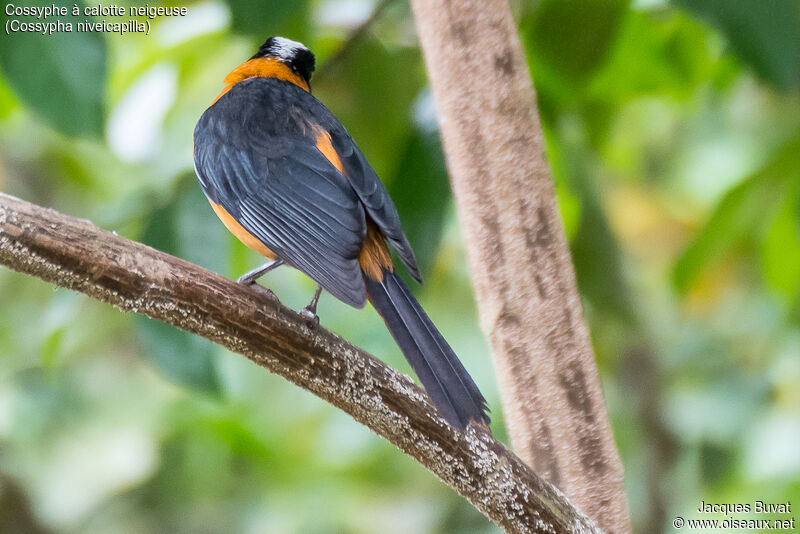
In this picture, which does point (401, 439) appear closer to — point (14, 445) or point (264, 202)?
point (264, 202)

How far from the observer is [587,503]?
1.50 meters

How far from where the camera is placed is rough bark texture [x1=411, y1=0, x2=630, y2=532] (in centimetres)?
149

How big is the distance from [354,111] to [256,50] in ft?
0.84

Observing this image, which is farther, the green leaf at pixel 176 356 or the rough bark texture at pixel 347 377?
the green leaf at pixel 176 356

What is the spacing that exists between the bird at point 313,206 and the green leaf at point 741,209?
0.83 metres

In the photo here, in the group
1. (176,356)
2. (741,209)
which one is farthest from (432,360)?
(741,209)

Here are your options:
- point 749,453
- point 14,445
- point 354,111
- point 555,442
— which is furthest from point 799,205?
point 14,445

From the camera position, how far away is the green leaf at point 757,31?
1581mm

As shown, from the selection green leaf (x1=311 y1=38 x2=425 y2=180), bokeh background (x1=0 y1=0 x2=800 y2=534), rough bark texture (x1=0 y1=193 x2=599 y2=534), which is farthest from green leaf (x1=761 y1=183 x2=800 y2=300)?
rough bark texture (x1=0 y1=193 x2=599 y2=534)

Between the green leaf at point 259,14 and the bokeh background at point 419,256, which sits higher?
the green leaf at point 259,14

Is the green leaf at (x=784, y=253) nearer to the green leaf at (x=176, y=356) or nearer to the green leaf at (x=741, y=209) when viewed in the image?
the green leaf at (x=741, y=209)

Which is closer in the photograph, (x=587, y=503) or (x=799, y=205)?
(x=587, y=503)

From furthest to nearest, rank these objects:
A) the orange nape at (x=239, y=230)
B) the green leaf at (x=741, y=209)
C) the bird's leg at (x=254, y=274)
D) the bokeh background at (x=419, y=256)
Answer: the green leaf at (x=741, y=209) → the bokeh background at (x=419, y=256) → the orange nape at (x=239, y=230) → the bird's leg at (x=254, y=274)

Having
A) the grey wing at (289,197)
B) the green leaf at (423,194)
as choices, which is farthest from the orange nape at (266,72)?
the green leaf at (423,194)
